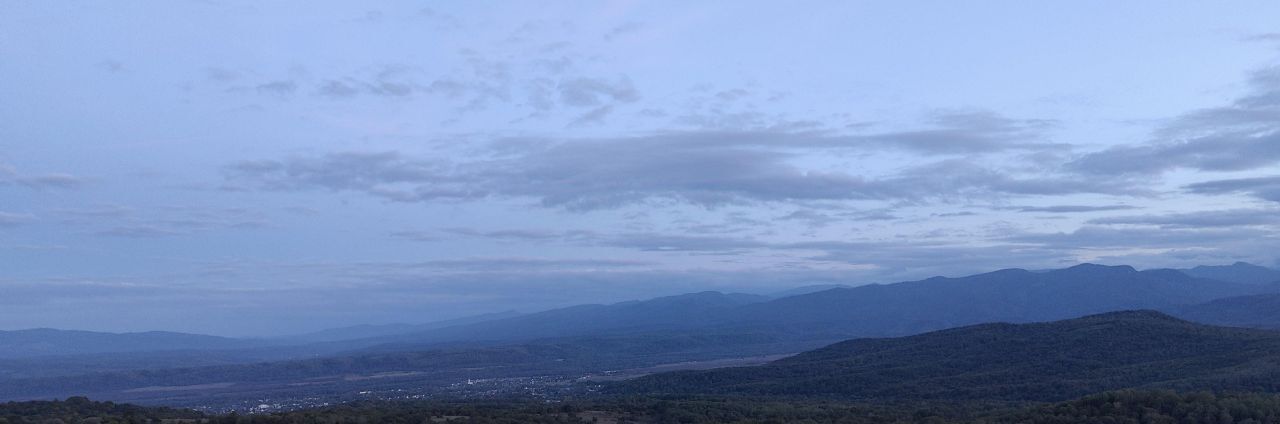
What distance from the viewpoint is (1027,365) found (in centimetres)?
7488

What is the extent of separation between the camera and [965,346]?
299ft

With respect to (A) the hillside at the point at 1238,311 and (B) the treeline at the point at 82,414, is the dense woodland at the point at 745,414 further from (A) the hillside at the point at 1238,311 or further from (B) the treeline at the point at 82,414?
(A) the hillside at the point at 1238,311

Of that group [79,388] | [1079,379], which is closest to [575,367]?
[79,388]

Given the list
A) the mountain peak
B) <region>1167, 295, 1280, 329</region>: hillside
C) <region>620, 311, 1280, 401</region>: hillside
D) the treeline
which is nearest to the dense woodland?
the treeline

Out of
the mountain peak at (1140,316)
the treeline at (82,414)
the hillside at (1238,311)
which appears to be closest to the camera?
the treeline at (82,414)

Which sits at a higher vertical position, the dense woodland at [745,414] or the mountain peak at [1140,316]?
the mountain peak at [1140,316]

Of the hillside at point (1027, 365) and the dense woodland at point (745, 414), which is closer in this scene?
the dense woodland at point (745, 414)

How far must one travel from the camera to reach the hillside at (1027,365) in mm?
60156

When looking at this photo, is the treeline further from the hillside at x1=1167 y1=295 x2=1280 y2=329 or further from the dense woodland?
the hillside at x1=1167 y1=295 x2=1280 y2=329

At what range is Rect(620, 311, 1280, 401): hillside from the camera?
6016 centimetres

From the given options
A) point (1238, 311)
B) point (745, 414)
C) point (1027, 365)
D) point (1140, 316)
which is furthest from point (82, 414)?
point (1238, 311)

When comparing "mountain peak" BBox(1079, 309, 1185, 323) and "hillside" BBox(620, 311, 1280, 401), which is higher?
"mountain peak" BBox(1079, 309, 1185, 323)

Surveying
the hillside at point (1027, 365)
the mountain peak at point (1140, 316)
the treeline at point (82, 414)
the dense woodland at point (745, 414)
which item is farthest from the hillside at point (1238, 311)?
the treeline at point (82, 414)

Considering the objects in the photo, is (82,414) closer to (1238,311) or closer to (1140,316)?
(1140,316)
